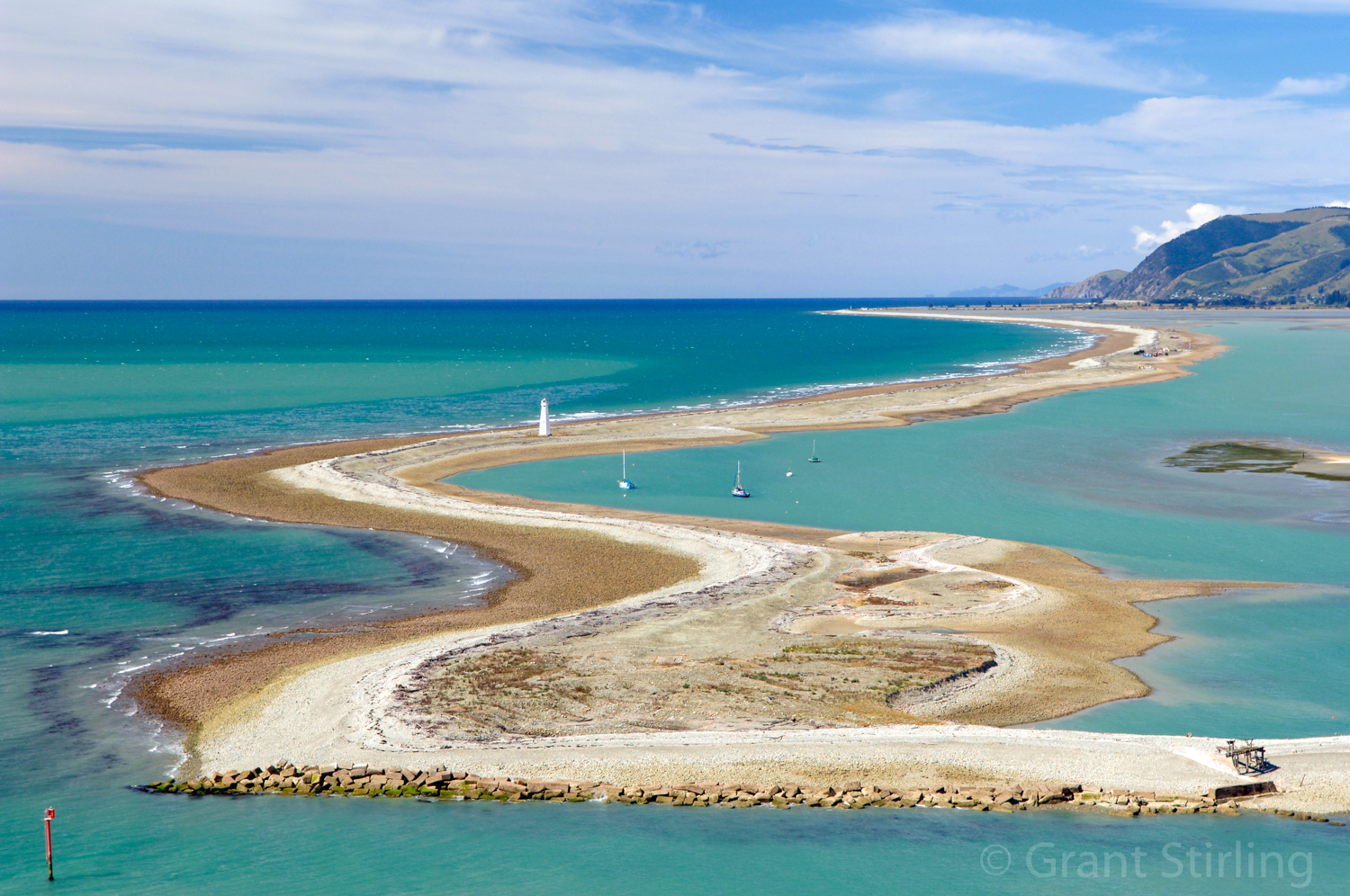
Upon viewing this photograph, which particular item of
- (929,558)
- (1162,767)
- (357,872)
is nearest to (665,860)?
(357,872)

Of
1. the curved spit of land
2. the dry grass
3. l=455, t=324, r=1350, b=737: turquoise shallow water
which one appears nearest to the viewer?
the curved spit of land

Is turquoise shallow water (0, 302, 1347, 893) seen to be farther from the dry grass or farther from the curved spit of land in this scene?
the dry grass

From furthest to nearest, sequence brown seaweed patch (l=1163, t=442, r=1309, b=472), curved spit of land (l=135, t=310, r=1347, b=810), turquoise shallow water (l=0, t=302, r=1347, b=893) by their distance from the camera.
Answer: brown seaweed patch (l=1163, t=442, r=1309, b=472) < curved spit of land (l=135, t=310, r=1347, b=810) < turquoise shallow water (l=0, t=302, r=1347, b=893)

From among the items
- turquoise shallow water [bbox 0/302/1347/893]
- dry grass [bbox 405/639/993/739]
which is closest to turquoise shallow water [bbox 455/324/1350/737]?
turquoise shallow water [bbox 0/302/1347/893]

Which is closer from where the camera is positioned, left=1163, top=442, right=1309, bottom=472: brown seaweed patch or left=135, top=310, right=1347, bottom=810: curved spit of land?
left=135, top=310, right=1347, bottom=810: curved spit of land

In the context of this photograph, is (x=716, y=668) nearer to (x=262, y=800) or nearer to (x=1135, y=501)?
(x=262, y=800)

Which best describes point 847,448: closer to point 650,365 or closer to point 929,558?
point 929,558

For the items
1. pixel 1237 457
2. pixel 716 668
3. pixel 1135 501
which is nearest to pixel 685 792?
pixel 716 668
